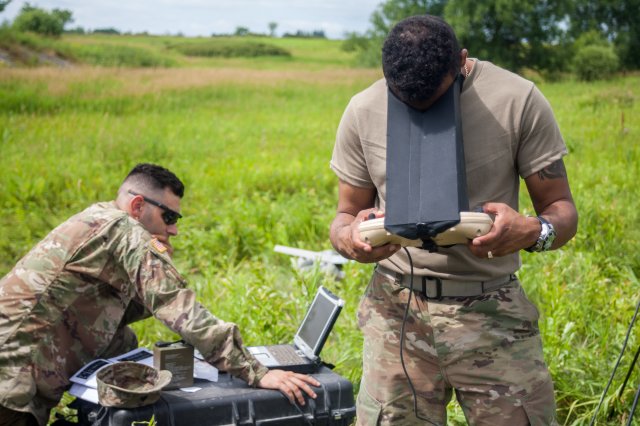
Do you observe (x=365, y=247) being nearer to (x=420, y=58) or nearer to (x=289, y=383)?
(x=420, y=58)

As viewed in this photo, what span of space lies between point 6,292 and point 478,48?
35.4 meters

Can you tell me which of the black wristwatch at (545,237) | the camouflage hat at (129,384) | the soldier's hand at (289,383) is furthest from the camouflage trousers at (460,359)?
the camouflage hat at (129,384)

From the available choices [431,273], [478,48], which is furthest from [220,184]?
[478,48]

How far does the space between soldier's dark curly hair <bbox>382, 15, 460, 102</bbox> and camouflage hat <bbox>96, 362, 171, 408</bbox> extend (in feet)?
4.90

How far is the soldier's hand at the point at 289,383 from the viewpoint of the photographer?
3182 mm

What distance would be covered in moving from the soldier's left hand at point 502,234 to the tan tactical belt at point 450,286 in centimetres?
29

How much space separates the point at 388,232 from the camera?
210 cm

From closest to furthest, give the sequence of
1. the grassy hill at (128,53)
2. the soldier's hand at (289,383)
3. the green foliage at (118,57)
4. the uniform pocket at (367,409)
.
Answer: the uniform pocket at (367,409) → the soldier's hand at (289,383) → the grassy hill at (128,53) → the green foliage at (118,57)

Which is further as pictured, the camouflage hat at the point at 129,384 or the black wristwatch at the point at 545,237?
the camouflage hat at the point at 129,384

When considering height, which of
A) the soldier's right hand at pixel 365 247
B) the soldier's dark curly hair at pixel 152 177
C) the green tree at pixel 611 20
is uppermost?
the green tree at pixel 611 20

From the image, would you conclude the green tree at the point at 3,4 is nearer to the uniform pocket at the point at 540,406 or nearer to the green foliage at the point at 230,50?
the uniform pocket at the point at 540,406

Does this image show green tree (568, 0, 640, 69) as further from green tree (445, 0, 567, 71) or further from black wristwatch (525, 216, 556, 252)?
black wristwatch (525, 216, 556, 252)

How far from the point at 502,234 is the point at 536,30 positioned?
3790cm

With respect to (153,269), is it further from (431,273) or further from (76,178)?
(76,178)
